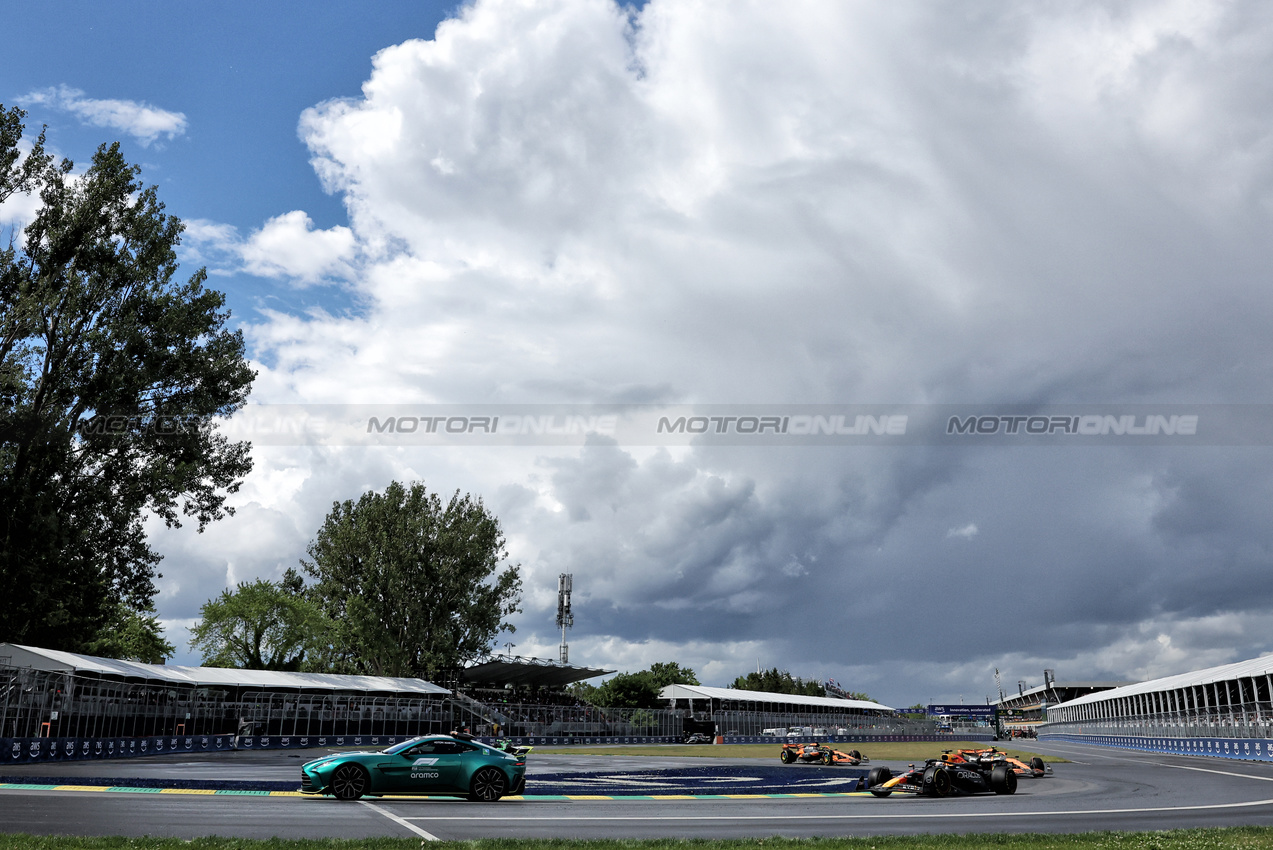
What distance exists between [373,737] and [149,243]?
31.4 metres

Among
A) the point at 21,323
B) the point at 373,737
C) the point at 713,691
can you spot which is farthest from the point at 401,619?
the point at 713,691

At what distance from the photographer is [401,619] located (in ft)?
213

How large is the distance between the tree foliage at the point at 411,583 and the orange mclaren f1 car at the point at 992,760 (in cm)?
4242

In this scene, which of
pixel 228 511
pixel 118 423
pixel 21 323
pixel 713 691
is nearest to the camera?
pixel 21 323

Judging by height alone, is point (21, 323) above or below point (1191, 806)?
above

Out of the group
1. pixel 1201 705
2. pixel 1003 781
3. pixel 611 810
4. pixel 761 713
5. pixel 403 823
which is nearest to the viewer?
pixel 403 823

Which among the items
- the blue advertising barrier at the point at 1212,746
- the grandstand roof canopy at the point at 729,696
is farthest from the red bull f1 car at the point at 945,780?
the grandstand roof canopy at the point at 729,696

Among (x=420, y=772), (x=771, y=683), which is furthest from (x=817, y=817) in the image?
(x=771, y=683)

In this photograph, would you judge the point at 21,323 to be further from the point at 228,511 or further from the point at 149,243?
the point at 228,511

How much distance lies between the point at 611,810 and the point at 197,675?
37928 millimetres

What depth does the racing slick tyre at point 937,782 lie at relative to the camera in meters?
22.4

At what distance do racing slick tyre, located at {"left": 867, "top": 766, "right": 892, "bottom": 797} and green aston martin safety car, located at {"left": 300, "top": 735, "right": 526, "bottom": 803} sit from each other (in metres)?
9.62

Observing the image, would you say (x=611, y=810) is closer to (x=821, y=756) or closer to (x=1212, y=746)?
(x=821, y=756)

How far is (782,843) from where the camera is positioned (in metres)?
12.9
